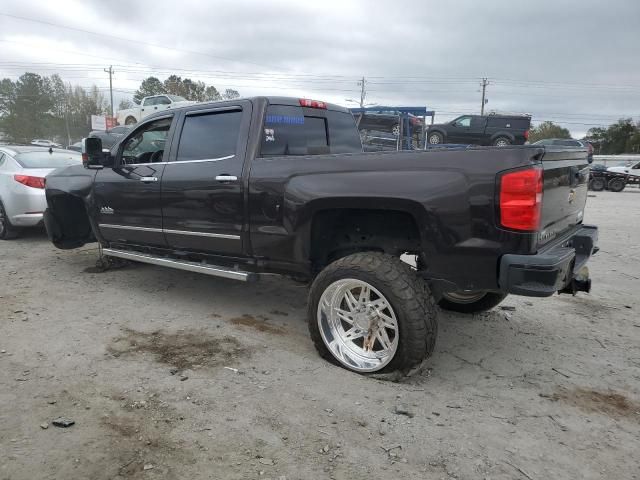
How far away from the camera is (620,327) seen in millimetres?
4223

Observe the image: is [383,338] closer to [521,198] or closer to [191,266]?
[521,198]

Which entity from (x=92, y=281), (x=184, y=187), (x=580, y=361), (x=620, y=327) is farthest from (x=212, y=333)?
(x=620, y=327)

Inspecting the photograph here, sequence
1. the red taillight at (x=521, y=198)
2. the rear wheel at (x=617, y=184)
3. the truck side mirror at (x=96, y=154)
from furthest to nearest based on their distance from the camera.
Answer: the rear wheel at (x=617, y=184) < the truck side mirror at (x=96, y=154) < the red taillight at (x=521, y=198)

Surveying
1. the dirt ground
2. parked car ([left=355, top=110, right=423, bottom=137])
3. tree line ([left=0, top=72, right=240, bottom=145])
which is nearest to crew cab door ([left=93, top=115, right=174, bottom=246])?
the dirt ground

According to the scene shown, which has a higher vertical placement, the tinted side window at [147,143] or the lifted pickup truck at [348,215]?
the tinted side window at [147,143]

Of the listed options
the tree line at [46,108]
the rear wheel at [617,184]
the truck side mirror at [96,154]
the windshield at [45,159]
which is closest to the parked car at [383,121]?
the windshield at [45,159]

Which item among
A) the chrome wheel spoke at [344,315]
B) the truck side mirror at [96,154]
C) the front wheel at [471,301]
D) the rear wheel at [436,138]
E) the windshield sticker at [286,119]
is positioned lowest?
the front wheel at [471,301]

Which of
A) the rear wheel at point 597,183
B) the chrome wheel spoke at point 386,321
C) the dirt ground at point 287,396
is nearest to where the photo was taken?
the dirt ground at point 287,396

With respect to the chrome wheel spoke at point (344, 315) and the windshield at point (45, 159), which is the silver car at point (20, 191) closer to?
the windshield at point (45, 159)

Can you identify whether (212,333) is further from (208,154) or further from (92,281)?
(92,281)

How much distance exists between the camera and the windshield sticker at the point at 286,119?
392cm

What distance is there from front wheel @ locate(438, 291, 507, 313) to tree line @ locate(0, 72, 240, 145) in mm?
67784

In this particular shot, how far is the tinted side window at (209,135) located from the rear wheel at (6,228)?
183 inches

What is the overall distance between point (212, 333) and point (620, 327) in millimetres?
3572
